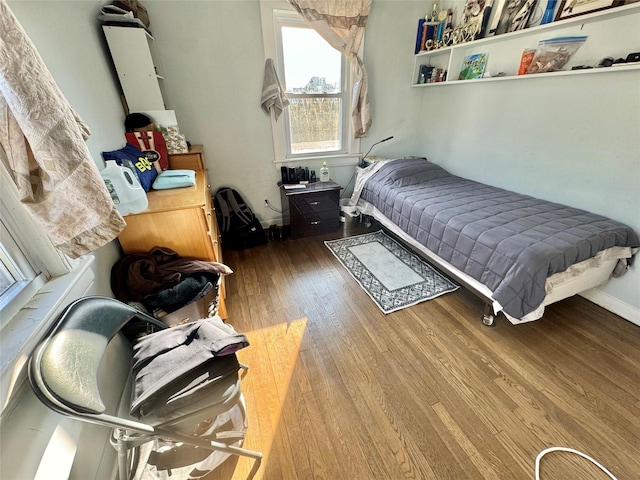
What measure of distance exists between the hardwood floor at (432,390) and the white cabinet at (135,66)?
5.43 ft

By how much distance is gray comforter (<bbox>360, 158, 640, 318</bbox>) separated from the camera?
148cm

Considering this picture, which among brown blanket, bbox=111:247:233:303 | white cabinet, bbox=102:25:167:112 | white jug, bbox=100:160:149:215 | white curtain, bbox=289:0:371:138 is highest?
white curtain, bbox=289:0:371:138

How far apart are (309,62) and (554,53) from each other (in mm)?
2016

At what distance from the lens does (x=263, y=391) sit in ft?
4.55

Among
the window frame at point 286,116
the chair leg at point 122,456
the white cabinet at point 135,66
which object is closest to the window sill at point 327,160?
the window frame at point 286,116

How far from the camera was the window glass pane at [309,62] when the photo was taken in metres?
2.57

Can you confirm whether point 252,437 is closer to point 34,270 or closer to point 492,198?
point 34,270

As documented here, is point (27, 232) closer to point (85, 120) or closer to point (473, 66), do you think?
point (85, 120)

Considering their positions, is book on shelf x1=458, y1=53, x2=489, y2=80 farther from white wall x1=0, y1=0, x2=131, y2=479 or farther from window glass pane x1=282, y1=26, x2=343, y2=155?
white wall x1=0, y1=0, x2=131, y2=479

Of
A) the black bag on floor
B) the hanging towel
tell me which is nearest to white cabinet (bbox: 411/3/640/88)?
the hanging towel

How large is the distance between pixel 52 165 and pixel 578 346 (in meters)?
2.61

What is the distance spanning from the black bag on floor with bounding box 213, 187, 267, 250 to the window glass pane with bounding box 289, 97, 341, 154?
855 millimetres

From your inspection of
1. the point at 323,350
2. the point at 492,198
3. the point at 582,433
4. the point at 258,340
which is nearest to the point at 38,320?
the point at 258,340

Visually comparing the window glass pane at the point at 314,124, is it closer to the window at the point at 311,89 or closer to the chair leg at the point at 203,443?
the window at the point at 311,89
